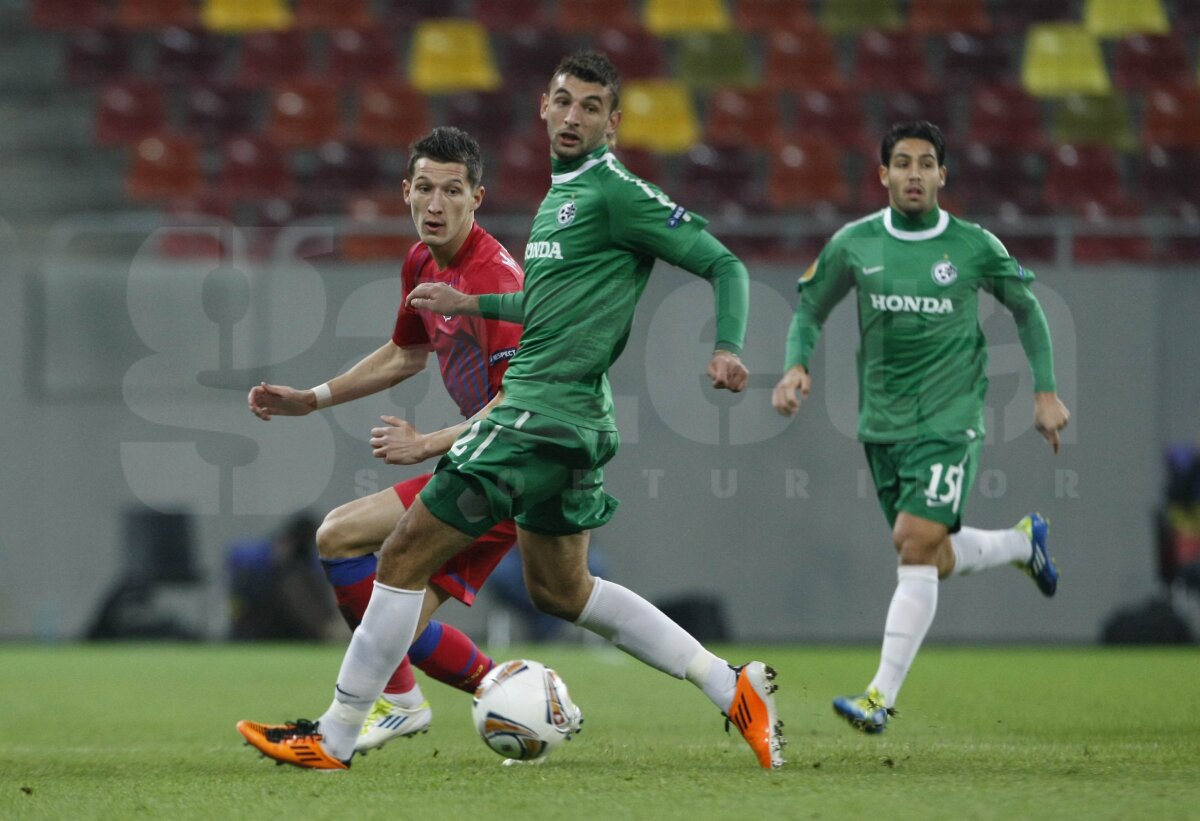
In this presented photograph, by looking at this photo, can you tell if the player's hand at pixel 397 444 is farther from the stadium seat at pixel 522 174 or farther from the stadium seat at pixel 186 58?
the stadium seat at pixel 186 58

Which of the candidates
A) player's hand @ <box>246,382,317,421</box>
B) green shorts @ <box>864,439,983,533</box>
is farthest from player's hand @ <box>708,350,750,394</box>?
green shorts @ <box>864,439,983,533</box>

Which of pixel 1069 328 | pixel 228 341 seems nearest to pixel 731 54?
pixel 1069 328

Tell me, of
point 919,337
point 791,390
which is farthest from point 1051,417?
point 791,390

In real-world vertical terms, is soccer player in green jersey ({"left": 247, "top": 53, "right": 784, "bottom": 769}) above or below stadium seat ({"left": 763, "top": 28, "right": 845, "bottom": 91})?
below

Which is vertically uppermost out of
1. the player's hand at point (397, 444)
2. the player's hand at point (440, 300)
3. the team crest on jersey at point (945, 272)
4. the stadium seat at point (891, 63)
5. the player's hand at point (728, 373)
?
the stadium seat at point (891, 63)

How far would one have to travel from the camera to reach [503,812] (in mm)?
3934

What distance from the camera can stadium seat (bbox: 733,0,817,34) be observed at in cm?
1523

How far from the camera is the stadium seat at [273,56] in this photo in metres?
15.1

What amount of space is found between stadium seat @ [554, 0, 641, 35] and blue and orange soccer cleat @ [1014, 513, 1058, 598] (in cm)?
897

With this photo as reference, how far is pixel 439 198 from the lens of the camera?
522 cm

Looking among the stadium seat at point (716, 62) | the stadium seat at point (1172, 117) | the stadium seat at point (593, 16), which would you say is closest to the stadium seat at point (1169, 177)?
the stadium seat at point (1172, 117)

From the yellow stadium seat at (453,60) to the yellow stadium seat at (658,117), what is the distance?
4.20 ft

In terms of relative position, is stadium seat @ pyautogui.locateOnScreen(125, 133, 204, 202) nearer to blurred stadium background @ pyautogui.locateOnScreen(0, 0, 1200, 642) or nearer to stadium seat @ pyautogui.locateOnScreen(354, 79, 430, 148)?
stadium seat @ pyautogui.locateOnScreen(354, 79, 430, 148)

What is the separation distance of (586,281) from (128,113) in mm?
11054
